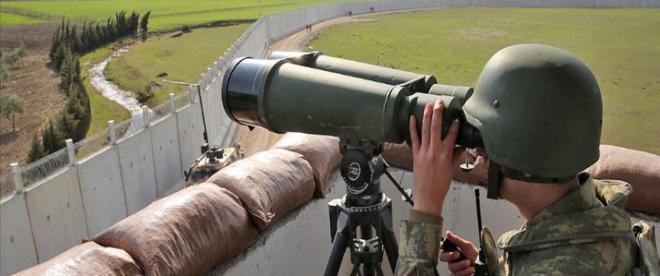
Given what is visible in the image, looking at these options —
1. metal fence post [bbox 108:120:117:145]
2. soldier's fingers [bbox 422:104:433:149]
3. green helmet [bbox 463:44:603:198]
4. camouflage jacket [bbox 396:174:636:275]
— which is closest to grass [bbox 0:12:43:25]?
metal fence post [bbox 108:120:117:145]

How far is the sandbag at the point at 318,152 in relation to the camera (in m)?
4.23

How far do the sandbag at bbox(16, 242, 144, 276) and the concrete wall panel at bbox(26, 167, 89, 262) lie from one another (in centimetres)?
455

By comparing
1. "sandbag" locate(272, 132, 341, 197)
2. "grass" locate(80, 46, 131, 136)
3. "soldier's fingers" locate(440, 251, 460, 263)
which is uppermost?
"soldier's fingers" locate(440, 251, 460, 263)

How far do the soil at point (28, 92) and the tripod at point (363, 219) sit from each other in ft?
16.6

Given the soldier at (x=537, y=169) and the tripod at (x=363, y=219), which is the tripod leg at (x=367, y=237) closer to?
the tripod at (x=363, y=219)

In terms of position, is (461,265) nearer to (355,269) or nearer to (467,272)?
(467,272)

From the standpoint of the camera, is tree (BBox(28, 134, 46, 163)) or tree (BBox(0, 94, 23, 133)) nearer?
tree (BBox(28, 134, 46, 163))

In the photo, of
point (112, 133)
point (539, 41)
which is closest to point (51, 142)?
point (112, 133)

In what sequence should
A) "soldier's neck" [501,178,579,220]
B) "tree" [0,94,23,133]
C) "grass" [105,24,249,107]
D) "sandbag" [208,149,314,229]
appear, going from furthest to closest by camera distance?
"grass" [105,24,249,107] < "tree" [0,94,23,133] < "sandbag" [208,149,314,229] < "soldier's neck" [501,178,579,220]

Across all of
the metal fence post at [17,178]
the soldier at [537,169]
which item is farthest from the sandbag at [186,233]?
the metal fence post at [17,178]

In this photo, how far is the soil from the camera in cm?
1770

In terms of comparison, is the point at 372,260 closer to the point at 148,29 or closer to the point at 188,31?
the point at 188,31

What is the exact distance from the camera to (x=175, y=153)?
36.9 ft

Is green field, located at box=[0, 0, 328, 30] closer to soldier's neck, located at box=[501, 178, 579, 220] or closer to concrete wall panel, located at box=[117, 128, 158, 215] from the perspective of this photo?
concrete wall panel, located at box=[117, 128, 158, 215]
